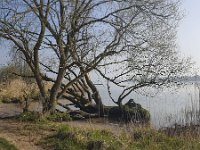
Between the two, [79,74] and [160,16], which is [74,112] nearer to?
[79,74]

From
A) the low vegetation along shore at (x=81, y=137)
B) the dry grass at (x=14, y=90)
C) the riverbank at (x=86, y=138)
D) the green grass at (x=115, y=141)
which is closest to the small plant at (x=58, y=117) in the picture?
the low vegetation along shore at (x=81, y=137)

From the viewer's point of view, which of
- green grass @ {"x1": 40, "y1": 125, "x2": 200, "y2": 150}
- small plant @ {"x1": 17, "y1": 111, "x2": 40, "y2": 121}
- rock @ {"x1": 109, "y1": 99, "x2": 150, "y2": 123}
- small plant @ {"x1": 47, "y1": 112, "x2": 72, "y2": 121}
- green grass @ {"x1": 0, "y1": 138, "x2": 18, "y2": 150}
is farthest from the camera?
rock @ {"x1": 109, "y1": 99, "x2": 150, "y2": 123}

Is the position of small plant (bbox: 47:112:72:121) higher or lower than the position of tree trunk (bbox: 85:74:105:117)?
lower

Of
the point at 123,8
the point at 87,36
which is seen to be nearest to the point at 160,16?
the point at 123,8

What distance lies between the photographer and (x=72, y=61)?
1959 centimetres

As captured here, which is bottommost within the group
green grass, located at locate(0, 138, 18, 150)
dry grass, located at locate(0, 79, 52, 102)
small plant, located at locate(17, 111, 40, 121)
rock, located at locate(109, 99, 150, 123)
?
green grass, located at locate(0, 138, 18, 150)

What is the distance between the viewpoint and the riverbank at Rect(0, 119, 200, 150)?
38.5 feet

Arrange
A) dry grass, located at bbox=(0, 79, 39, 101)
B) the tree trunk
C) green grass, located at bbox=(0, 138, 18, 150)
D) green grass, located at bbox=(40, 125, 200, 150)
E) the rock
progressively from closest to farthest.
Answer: green grass, located at bbox=(0, 138, 18, 150)
green grass, located at bbox=(40, 125, 200, 150)
the rock
the tree trunk
dry grass, located at bbox=(0, 79, 39, 101)

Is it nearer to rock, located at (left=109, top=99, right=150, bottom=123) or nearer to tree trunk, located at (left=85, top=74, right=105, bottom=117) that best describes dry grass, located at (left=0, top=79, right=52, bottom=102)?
tree trunk, located at (left=85, top=74, right=105, bottom=117)

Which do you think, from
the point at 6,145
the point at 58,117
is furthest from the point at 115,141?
the point at 58,117

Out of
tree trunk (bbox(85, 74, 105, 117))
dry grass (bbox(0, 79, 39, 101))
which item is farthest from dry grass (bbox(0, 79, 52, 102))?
tree trunk (bbox(85, 74, 105, 117))

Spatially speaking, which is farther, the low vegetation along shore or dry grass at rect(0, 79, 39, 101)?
dry grass at rect(0, 79, 39, 101)

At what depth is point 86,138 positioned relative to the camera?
12305mm

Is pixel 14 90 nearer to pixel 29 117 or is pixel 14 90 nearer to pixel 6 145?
pixel 29 117
